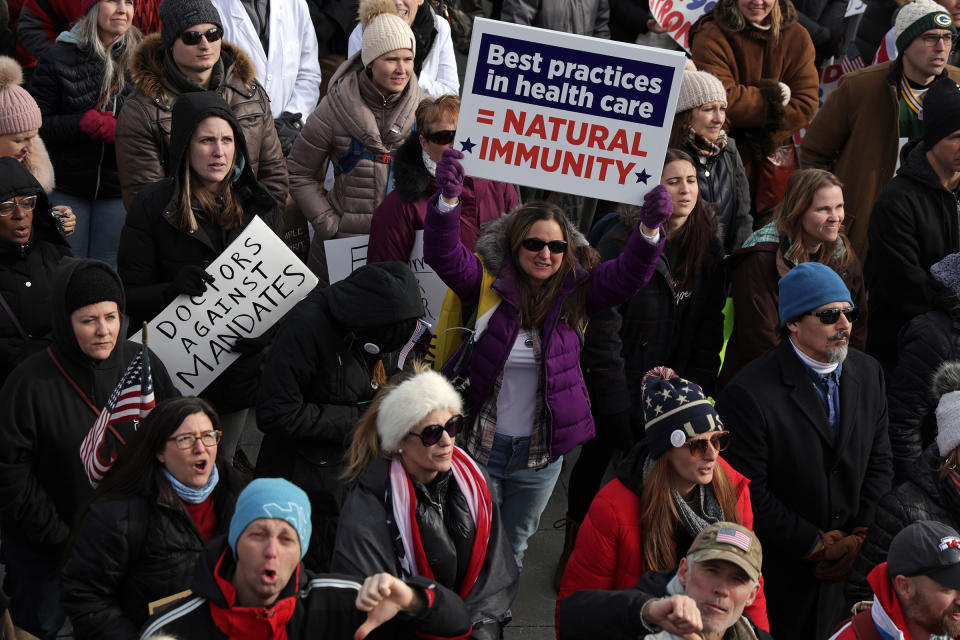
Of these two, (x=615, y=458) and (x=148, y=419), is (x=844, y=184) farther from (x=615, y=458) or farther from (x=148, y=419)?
(x=148, y=419)

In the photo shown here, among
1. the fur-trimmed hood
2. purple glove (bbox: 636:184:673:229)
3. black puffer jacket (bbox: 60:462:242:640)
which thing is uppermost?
the fur-trimmed hood

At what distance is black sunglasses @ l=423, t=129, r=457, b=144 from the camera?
6.13 m

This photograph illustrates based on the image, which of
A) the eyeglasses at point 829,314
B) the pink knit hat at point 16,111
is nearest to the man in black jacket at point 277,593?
the eyeglasses at point 829,314

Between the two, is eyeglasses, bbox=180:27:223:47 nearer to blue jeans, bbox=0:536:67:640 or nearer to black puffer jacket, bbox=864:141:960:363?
blue jeans, bbox=0:536:67:640

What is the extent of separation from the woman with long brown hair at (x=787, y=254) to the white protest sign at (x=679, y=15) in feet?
7.69

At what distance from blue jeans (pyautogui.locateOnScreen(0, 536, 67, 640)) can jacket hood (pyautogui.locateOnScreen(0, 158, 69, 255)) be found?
4.54 feet

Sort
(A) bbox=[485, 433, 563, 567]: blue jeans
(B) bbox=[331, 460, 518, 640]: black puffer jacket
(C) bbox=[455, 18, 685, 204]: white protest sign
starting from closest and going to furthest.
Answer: (B) bbox=[331, 460, 518, 640]: black puffer jacket, (C) bbox=[455, 18, 685, 204]: white protest sign, (A) bbox=[485, 433, 563, 567]: blue jeans

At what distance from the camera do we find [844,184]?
306 inches

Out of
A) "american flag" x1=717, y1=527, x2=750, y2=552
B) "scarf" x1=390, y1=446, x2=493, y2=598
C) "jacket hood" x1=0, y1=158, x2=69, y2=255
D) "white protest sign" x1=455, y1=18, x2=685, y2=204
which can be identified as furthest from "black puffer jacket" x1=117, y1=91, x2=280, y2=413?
"american flag" x1=717, y1=527, x2=750, y2=552

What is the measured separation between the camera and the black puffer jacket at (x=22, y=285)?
5.56 m

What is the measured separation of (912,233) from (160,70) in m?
4.22

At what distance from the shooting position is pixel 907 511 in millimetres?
4867

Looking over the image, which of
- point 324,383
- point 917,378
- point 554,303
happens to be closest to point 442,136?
point 554,303

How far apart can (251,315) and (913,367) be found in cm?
319
